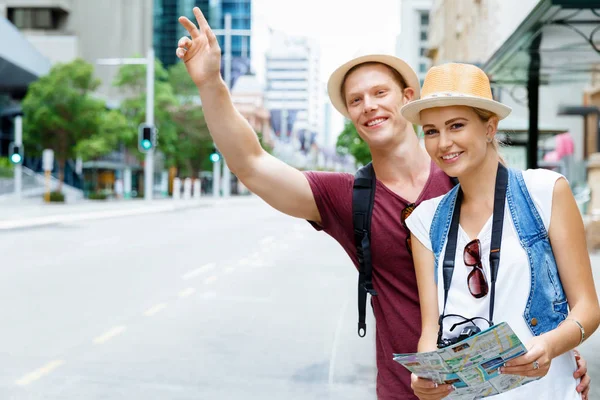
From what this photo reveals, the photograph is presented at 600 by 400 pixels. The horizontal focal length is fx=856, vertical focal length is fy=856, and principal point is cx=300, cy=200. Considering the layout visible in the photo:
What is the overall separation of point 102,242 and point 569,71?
1223 centimetres

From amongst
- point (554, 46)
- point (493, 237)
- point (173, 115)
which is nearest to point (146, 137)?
point (554, 46)

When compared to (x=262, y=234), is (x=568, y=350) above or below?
above

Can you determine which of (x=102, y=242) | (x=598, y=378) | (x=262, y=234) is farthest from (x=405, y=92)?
(x=262, y=234)

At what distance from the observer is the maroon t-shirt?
8.87 ft

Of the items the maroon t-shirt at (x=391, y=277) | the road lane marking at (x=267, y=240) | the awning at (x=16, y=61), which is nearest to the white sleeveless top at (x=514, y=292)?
the maroon t-shirt at (x=391, y=277)

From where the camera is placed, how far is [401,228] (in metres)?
2.71

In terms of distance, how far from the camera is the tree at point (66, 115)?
54594 mm

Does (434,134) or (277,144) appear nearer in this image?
(434,134)

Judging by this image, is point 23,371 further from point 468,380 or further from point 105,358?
point 468,380

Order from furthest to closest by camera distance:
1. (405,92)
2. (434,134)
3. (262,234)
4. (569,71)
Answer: (262,234), (569,71), (405,92), (434,134)

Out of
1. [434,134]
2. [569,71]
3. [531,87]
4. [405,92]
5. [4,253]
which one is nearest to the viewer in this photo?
[434,134]

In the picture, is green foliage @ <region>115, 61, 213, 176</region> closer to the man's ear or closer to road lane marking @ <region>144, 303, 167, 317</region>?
road lane marking @ <region>144, 303, 167, 317</region>

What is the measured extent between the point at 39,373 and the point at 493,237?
223 inches

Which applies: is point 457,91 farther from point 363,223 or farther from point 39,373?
point 39,373
